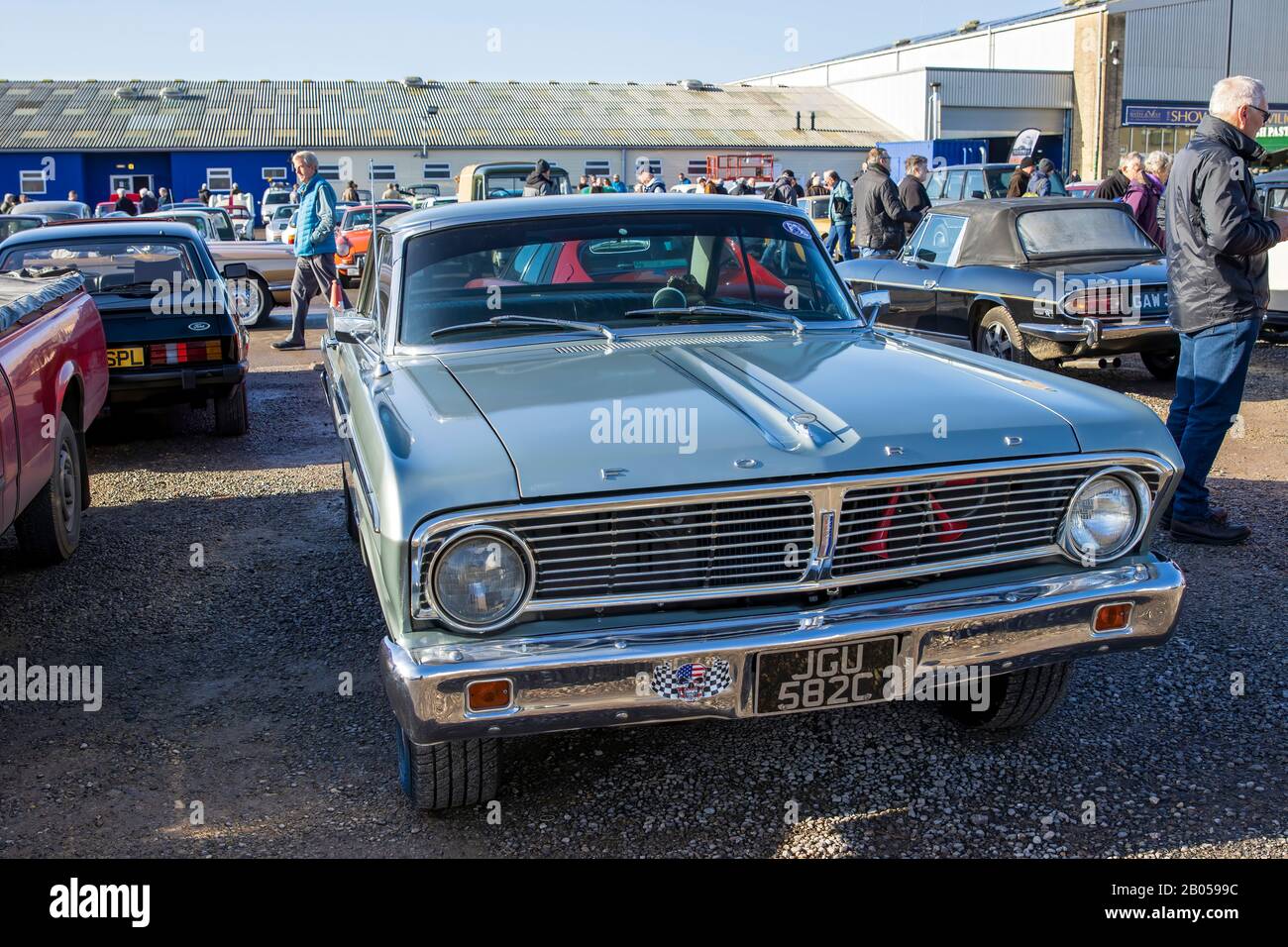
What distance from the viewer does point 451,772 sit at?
309 centimetres

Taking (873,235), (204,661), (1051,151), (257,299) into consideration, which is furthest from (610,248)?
(1051,151)

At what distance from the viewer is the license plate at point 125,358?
25.3 ft

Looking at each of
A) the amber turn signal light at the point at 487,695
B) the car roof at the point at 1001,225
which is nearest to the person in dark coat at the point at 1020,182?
the car roof at the point at 1001,225

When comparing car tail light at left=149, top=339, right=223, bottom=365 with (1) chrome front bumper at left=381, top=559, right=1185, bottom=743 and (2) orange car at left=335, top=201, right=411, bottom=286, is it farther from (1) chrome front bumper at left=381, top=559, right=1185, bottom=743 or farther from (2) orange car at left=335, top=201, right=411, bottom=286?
(2) orange car at left=335, top=201, right=411, bottom=286

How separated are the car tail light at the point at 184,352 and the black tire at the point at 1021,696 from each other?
5913mm

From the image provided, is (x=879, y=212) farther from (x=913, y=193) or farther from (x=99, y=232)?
(x=99, y=232)

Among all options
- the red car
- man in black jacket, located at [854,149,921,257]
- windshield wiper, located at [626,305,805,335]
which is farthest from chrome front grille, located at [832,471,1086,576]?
man in black jacket, located at [854,149,921,257]

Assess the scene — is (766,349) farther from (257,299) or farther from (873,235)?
(257,299)

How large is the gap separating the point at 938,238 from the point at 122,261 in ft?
20.6

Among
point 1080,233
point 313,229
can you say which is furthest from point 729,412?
point 313,229

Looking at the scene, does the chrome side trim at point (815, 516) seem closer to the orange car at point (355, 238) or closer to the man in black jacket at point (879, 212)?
the man in black jacket at point (879, 212)

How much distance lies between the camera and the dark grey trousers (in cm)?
1132

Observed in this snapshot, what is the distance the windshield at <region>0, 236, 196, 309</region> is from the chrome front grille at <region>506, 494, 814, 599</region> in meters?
6.29

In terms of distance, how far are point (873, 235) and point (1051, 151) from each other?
35853mm
